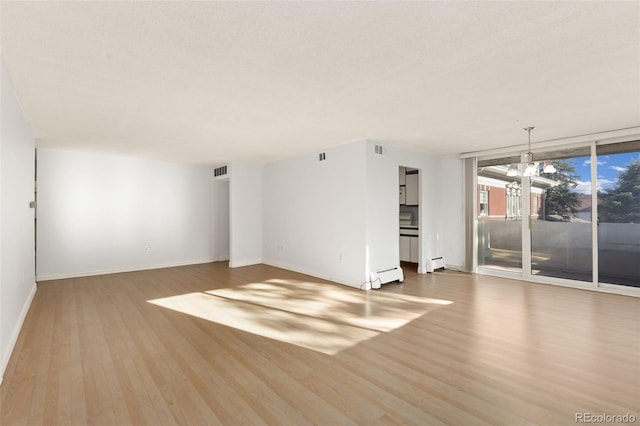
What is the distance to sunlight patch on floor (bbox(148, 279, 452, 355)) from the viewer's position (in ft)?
11.1

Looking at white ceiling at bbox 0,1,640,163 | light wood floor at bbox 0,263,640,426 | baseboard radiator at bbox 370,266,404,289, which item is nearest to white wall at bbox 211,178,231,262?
light wood floor at bbox 0,263,640,426

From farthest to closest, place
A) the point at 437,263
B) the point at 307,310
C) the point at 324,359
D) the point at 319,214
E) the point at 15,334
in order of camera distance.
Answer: the point at 437,263, the point at 319,214, the point at 307,310, the point at 15,334, the point at 324,359

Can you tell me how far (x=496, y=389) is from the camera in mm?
2318

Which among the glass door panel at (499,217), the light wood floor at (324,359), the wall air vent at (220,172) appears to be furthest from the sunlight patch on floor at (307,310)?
the wall air vent at (220,172)

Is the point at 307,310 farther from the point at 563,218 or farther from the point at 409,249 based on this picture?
the point at 563,218

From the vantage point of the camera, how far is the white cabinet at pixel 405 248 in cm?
798

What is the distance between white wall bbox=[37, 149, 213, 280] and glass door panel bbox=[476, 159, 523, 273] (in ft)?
22.4

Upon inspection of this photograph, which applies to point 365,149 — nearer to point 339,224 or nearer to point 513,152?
point 339,224

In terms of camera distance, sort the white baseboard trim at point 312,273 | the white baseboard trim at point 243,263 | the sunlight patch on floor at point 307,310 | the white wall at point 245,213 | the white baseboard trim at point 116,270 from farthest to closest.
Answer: the white wall at point 245,213 < the white baseboard trim at point 243,263 < the white baseboard trim at point 116,270 < the white baseboard trim at point 312,273 < the sunlight patch on floor at point 307,310

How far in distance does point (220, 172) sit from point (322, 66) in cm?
615

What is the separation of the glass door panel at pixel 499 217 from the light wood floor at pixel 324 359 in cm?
151

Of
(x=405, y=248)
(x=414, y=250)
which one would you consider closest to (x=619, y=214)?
(x=414, y=250)

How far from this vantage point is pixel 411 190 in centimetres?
794

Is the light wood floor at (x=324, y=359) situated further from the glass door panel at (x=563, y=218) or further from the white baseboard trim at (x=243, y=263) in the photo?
the white baseboard trim at (x=243, y=263)
